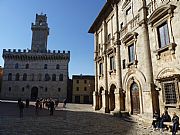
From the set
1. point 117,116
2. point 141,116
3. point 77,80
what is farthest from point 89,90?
point 141,116

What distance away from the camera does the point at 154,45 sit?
13.0m

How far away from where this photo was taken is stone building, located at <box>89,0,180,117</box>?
36.1 ft

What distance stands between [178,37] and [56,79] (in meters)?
46.6

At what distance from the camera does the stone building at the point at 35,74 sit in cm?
5244

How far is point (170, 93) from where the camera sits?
11.2 meters

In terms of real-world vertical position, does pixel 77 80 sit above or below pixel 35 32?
below

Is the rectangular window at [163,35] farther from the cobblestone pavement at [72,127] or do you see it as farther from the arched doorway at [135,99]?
the cobblestone pavement at [72,127]

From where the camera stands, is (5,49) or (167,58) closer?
(167,58)

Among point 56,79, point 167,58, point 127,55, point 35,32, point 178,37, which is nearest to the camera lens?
point 178,37

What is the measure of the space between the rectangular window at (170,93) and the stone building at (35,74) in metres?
44.1

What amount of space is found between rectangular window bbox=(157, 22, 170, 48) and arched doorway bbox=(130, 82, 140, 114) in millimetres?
4798

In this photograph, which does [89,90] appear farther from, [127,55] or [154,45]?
[154,45]

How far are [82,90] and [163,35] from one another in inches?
1740

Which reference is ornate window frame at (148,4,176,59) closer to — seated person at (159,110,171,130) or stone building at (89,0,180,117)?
stone building at (89,0,180,117)
